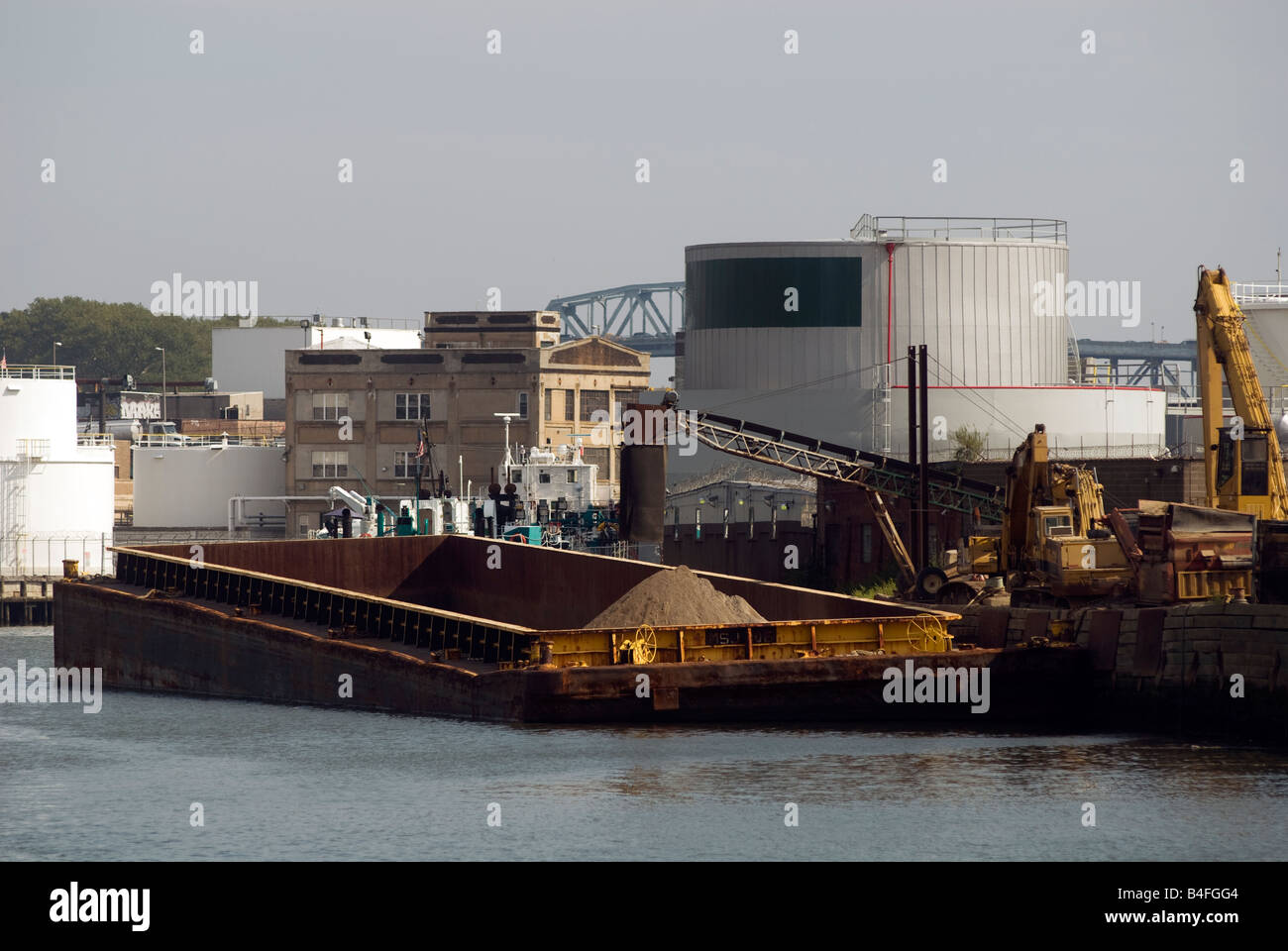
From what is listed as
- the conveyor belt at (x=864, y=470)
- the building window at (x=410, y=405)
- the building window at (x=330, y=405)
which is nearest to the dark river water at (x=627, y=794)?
the conveyor belt at (x=864, y=470)

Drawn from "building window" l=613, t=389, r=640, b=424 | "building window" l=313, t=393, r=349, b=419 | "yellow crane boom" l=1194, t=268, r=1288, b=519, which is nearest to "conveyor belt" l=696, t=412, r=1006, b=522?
"yellow crane boom" l=1194, t=268, r=1288, b=519

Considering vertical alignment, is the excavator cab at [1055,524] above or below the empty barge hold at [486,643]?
above

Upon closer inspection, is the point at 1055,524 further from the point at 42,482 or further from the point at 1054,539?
the point at 42,482

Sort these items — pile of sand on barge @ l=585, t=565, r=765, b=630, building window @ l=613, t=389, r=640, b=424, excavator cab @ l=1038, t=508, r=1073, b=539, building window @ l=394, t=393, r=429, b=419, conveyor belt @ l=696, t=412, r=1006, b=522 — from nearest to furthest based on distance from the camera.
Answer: pile of sand on barge @ l=585, t=565, r=765, b=630 → excavator cab @ l=1038, t=508, r=1073, b=539 → conveyor belt @ l=696, t=412, r=1006, b=522 → building window @ l=394, t=393, r=429, b=419 → building window @ l=613, t=389, r=640, b=424

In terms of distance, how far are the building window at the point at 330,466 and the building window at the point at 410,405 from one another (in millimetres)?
3901

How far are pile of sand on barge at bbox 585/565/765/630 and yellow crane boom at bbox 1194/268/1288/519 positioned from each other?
13265 mm

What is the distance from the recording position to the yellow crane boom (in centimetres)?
4606

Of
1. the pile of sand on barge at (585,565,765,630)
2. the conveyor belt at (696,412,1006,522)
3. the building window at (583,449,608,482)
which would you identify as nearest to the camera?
the pile of sand on barge at (585,565,765,630)

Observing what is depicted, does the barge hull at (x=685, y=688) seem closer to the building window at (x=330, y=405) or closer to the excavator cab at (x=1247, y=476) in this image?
the excavator cab at (x=1247, y=476)

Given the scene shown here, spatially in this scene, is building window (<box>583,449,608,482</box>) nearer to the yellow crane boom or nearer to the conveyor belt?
the conveyor belt

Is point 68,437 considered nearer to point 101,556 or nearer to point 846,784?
point 101,556

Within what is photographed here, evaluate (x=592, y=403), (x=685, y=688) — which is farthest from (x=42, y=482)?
(x=685, y=688)

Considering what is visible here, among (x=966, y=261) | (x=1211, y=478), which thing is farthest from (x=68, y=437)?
(x=1211, y=478)

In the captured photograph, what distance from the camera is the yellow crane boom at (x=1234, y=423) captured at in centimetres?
4606
